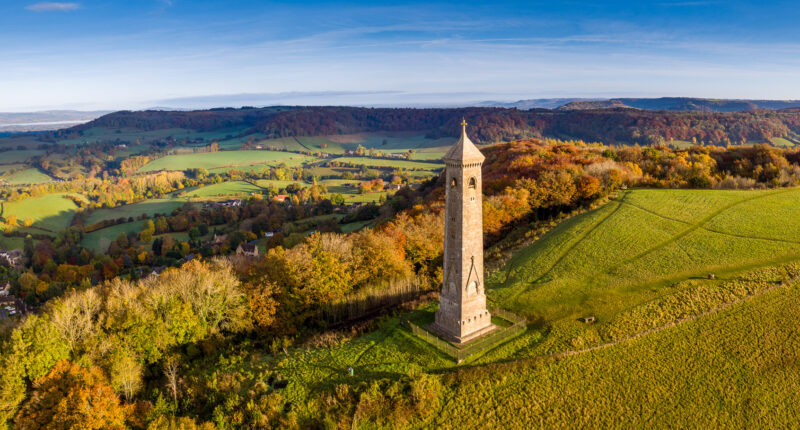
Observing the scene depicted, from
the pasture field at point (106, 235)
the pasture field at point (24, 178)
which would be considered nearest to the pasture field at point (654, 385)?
the pasture field at point (106, 235)

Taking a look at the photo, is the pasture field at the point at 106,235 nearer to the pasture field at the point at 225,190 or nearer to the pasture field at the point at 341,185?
the pasture field at the point at 225,190

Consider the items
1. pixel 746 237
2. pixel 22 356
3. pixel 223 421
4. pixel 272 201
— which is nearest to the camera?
pixel 223 421

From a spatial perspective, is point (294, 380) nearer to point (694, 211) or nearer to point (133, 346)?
point (133, 346)

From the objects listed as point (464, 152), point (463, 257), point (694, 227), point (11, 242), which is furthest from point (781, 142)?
point (11, 242)

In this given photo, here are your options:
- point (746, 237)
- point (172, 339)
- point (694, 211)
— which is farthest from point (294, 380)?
point (694, 211)

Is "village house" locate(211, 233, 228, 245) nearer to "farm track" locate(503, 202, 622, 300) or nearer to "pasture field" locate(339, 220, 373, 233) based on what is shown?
"pasture field" locate(339, 220, 373, 233)

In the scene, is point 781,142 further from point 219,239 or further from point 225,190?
point 225,190
